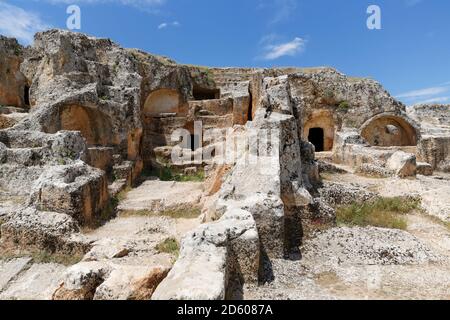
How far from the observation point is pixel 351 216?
6031 millimetres

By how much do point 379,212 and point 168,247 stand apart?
387 cm

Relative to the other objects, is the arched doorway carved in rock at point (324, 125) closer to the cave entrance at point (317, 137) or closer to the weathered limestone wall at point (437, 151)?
the cave entrance at point (317, 137)

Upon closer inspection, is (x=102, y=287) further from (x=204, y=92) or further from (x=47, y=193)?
(x=204, y=92)

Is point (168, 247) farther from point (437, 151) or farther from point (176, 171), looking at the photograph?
point (437, 151)

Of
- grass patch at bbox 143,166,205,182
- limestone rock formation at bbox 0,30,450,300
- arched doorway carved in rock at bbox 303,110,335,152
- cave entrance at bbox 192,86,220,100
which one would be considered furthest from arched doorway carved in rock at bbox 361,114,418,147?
grass patch at bbox 143,166,205,182

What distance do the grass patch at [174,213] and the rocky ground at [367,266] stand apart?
11.9 feet

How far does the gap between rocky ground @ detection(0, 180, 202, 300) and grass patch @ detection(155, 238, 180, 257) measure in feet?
0.10

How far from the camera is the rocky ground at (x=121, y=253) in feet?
12.4

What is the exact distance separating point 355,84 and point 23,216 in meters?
18.1

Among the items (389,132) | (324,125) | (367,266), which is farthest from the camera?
(324,125)

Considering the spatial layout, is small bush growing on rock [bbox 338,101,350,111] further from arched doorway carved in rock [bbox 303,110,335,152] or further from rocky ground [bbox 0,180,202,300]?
rocky ground [bbox 0,180,202,300]

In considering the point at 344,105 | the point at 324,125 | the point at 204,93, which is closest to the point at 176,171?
the point at 324,125

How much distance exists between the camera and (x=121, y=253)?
5.46 metres

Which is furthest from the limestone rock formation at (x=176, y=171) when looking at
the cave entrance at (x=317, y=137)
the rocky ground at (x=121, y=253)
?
the cave entrance at (x=317, y=137)
